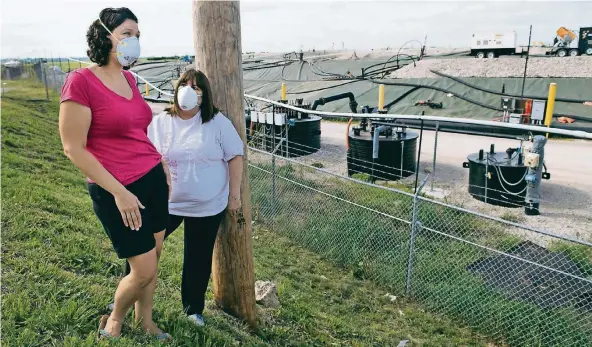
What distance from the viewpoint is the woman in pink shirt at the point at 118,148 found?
217cm

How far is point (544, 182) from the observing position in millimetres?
9523

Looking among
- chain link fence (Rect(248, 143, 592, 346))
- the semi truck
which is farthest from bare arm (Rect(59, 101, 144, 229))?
the semi truck

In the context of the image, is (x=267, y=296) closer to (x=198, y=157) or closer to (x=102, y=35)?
(x=198, y=157)

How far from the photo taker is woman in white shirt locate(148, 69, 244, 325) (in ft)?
9.59

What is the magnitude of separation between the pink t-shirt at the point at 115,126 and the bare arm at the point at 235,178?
594 millimetres

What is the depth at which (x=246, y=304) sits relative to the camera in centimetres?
341

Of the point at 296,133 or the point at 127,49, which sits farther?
the point at 296,133

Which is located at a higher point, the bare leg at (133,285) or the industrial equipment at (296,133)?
the bare leg at (133,285)

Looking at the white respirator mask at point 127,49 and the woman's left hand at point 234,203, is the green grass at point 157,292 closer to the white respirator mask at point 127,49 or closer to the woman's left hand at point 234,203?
the woman's left hand at point 234,203

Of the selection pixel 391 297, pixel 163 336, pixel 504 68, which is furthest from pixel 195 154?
pixel 504 68

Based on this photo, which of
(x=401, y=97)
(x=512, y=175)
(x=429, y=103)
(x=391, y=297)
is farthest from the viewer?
(x=401, y=97)

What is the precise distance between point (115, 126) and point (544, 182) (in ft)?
31.0

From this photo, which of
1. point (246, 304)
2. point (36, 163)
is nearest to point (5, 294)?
point (246, 304)

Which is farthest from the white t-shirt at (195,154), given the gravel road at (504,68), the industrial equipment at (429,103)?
the gravel road at (504,68)
